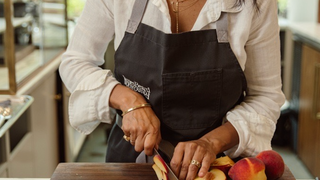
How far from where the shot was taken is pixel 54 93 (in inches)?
122

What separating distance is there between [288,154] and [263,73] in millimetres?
2846

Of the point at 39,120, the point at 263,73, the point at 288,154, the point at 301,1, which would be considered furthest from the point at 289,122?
the point at 263,73

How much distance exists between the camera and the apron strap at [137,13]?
1311 mm

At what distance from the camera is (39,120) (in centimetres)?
269

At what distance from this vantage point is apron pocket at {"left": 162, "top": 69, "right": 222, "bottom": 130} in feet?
4.18

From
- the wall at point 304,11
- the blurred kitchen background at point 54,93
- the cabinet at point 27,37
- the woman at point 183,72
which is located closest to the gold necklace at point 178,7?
the woman at point 183,72

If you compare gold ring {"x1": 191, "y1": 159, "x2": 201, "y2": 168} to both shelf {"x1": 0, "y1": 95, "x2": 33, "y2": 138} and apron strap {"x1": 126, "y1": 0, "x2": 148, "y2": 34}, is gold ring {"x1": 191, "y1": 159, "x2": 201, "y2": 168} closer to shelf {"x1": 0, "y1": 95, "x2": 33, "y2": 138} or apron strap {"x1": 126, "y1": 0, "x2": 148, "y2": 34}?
apron strap {"x1": 126, "y1": 0, "x2": 148, "y2": 34}

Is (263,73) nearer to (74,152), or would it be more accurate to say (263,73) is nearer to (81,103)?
(81,103)

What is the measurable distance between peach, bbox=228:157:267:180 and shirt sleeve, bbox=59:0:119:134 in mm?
385

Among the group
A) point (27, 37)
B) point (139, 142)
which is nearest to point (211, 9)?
point (139, 142)

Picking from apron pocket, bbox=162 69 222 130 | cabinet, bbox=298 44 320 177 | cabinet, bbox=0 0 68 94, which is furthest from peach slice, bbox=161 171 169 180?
cabinet, bbox=298 44 320 177

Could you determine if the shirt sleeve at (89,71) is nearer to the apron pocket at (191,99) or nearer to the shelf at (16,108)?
the apron pocket at (191,99)

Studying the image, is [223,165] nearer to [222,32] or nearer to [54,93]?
[222,32]

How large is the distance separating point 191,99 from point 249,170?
28 centimetres
